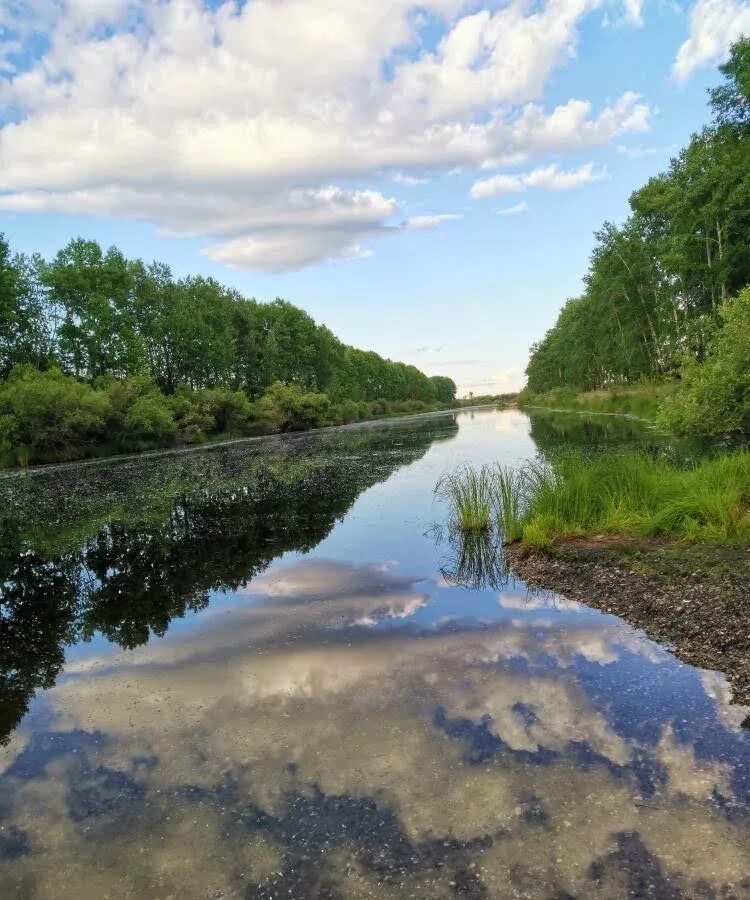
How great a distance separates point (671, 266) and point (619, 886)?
3996cm

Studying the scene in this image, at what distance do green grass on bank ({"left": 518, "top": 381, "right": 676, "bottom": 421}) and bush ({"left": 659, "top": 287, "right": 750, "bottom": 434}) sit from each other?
41.3 feet

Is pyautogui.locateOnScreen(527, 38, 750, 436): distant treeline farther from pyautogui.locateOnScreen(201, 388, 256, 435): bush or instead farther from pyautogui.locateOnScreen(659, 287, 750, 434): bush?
pyautogui.locateOnScreen(201, 388, 256, 435): bush

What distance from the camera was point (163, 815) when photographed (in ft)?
17.3

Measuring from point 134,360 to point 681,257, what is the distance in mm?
50372

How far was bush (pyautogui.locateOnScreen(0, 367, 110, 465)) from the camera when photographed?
40625 millimetres

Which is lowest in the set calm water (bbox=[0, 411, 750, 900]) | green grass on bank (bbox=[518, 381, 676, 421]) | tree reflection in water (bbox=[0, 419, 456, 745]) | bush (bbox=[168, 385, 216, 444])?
calm water (bbox=[0, 411, 750, 900])

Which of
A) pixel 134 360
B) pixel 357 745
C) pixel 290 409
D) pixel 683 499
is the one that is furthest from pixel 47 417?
pixel 357 745

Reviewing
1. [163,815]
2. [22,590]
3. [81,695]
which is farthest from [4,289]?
[163,815]

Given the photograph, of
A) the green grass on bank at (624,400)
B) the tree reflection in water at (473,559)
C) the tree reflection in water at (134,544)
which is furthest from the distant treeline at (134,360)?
the tree reflection in water at (473,559)

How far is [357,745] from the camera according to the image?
20.1 feet

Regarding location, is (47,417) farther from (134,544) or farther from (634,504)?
(634,504)

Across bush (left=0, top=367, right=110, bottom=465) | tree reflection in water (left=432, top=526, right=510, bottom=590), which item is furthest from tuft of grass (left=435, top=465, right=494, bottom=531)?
bush (left=0, top=367, right=110, bottom=465)

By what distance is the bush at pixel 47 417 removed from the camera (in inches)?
1599

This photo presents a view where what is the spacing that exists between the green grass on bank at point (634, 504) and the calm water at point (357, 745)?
201cm
